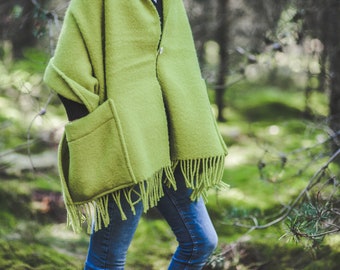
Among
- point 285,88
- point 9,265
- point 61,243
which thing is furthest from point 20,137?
point 285,88

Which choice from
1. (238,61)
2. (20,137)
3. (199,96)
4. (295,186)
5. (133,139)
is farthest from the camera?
(238,61)

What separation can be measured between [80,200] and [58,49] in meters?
0.60

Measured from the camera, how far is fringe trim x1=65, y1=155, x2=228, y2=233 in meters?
1.97

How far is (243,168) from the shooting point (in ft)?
15.5

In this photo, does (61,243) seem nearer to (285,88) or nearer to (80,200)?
(80,200)

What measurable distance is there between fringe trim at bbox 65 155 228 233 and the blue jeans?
0.14ft

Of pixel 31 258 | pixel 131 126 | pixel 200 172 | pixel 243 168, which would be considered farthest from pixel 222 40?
pixel 131 126

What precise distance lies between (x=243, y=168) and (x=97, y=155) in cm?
296

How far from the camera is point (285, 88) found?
8.23 meters

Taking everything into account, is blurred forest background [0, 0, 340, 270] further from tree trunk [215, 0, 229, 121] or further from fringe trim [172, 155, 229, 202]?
fringe trim [172, 155, 229, 202]

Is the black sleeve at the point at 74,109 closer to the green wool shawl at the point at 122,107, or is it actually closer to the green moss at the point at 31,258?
the green wool shawl at the point at 122,107

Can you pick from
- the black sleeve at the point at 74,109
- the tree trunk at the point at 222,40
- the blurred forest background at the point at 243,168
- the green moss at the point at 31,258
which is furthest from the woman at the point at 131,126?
the tree trunk at the point at 222,40

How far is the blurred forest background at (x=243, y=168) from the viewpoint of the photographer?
3.11m

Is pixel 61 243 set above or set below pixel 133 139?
below
